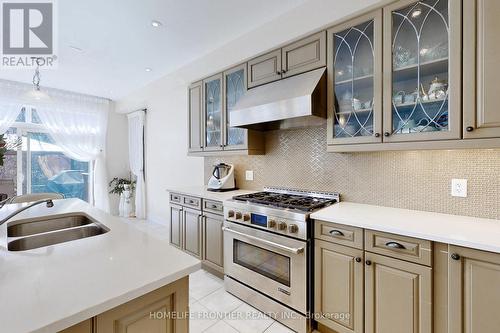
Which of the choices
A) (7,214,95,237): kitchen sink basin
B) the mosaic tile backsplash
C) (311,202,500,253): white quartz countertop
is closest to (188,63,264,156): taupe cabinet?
the mosaic tile backsplash

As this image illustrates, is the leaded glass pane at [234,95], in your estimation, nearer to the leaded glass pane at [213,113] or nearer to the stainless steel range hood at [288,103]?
the leaded glass pane at [213,113]

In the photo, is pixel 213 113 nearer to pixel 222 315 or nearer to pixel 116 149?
pixel 222 315

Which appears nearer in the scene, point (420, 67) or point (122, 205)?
point (420, 67)

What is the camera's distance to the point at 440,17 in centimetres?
148

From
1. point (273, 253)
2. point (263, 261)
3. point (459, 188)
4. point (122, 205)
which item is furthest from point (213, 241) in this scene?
point (122, 205)

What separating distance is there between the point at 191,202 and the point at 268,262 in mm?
1261

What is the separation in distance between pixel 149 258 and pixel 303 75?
1.84 meters

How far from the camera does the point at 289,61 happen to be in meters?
2.19

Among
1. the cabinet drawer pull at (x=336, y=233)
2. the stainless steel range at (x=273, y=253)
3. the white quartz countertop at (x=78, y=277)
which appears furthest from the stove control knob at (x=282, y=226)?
the white quartz countertop at (x=78, y=277)

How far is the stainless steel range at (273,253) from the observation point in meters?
1.76

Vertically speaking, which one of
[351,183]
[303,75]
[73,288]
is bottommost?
[73,288]

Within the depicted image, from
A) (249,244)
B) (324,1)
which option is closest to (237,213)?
(249,244)

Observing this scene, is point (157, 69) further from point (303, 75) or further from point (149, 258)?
point (149, 258)

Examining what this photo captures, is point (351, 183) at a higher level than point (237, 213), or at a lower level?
higher
